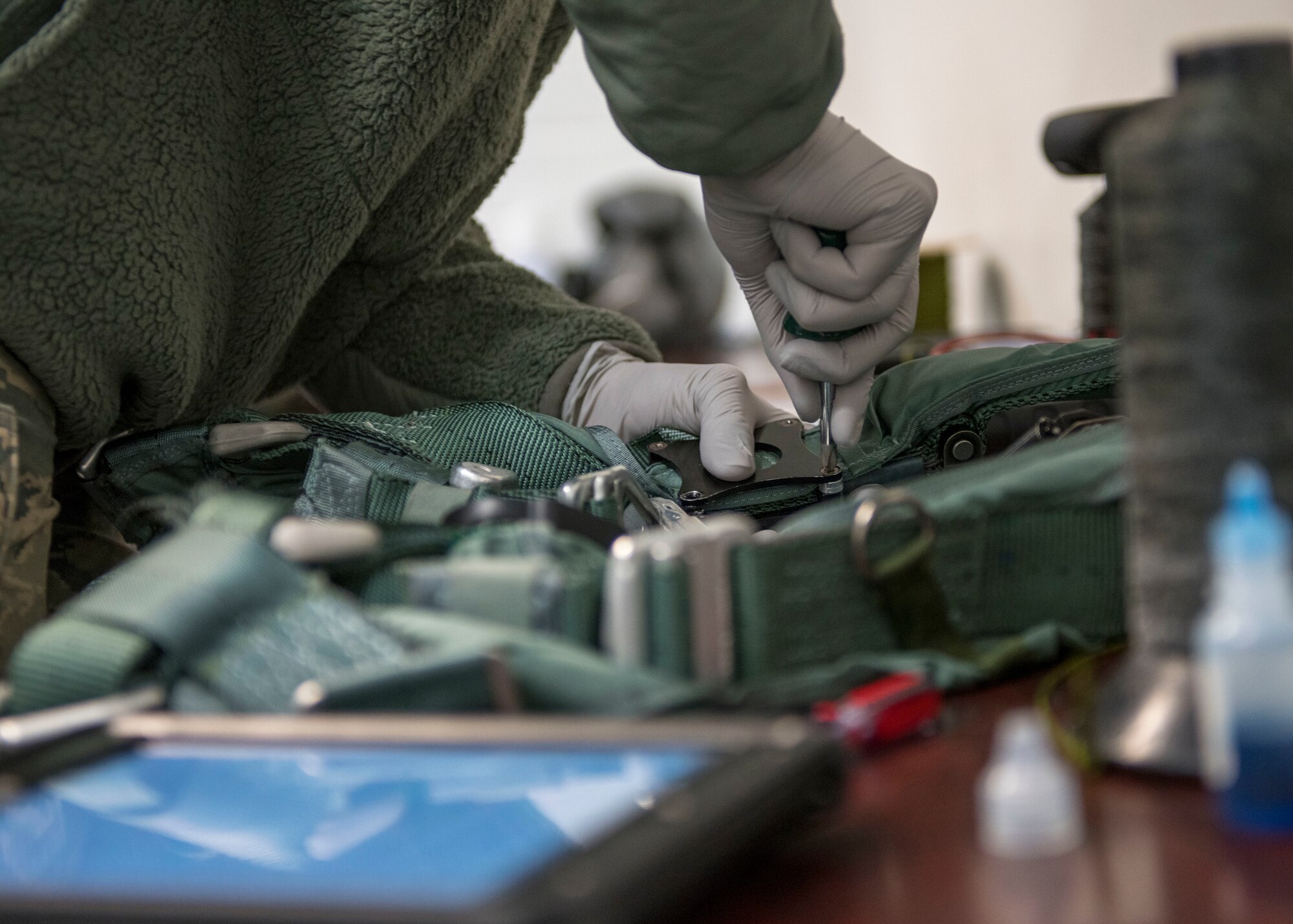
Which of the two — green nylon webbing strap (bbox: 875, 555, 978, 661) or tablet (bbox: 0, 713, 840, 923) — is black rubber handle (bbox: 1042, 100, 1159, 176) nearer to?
green nylon webbing strap (bbox: 875, 555, 978, 661)

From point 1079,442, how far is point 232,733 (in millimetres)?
306

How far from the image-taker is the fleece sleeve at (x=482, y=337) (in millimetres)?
901

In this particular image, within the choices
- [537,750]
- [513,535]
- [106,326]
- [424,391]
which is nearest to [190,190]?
[106,326]

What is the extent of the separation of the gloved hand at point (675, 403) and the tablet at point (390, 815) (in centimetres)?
38

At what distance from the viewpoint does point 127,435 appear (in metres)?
0.64

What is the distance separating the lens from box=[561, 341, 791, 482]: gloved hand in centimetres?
67

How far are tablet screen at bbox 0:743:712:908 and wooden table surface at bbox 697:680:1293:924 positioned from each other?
0.12 ft

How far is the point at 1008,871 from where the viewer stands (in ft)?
0.88

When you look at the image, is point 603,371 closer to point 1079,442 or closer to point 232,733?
point 1079,442

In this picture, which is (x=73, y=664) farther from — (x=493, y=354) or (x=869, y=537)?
(x=493, y=354)

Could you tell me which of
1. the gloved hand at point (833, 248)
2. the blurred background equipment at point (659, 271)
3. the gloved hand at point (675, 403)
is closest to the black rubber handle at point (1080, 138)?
the gloved hand at point (833, 248)

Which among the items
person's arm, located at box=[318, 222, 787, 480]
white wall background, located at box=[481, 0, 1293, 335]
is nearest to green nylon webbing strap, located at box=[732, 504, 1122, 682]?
person's arm, located at box=[318, 222, 787, 480]

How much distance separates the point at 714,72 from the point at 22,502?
0.37 m

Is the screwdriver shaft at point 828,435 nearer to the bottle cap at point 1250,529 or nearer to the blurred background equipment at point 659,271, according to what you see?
the bottle cap at point 1250,529
